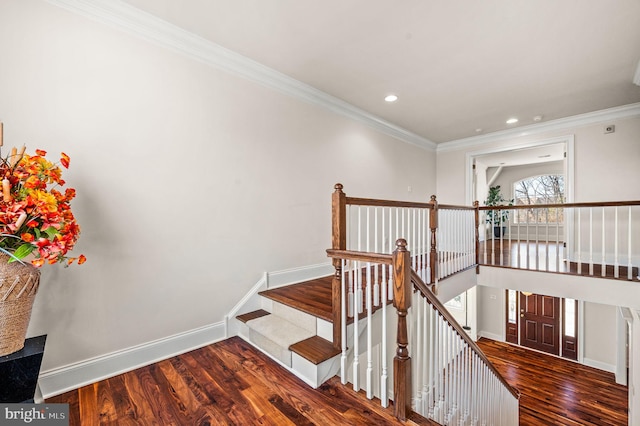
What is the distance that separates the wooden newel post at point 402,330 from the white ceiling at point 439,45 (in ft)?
6.36

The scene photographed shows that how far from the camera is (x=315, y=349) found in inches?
85.2

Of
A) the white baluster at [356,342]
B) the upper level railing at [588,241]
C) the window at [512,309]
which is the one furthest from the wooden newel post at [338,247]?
the window at [512,309]

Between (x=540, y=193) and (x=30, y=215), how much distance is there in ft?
38.3

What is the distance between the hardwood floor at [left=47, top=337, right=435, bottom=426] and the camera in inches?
67.4

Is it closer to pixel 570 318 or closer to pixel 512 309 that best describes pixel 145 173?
pixel 512 309

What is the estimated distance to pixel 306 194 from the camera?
3572 mm

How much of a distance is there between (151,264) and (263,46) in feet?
7.20

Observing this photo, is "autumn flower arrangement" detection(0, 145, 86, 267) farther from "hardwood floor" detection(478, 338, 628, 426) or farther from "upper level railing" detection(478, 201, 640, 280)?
"hardwood floor" detection(478, 338, 628, 426)

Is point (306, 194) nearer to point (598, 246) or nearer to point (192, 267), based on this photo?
point (192, 267)

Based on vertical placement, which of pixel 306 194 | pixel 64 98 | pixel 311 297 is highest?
pixel 64 98

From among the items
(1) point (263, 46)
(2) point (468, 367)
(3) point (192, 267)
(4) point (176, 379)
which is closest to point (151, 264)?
(3) point (192, 267)

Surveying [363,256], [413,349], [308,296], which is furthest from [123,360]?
[413,349]

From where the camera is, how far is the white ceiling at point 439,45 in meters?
2.25

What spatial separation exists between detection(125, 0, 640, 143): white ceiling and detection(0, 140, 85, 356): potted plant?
1578mm
